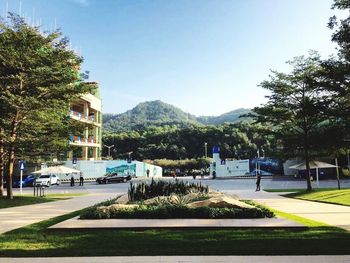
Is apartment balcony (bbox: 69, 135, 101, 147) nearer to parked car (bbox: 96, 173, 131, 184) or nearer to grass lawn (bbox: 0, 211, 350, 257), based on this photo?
parked car (bbox: 96, 173, 131, 184)

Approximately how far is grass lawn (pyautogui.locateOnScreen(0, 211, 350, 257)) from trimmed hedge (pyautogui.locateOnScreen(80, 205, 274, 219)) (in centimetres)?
183

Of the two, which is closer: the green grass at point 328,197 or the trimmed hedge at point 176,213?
the trimmed hedge at point 176,213

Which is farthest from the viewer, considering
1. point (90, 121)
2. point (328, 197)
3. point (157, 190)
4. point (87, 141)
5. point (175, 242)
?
point (87, 141)

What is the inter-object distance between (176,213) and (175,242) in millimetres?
3573

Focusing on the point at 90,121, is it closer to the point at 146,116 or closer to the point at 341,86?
the point at 341,86

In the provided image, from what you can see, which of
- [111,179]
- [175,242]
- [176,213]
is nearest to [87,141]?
[111,179]

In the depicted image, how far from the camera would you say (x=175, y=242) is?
843 cm

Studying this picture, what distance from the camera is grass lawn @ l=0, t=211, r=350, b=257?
24.9 feet

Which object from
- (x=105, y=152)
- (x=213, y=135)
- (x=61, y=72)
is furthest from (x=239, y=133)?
(x=61, y=72)

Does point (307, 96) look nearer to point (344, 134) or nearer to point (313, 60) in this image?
point (313, 60)

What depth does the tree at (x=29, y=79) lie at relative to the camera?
68.8 feet

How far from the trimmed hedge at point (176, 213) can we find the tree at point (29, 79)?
11.2 metres

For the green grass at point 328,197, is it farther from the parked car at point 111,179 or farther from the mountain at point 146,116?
the mountain at point 146,116

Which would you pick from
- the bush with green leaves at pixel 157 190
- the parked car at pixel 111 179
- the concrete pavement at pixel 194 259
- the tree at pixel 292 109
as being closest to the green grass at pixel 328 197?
the tree at pixel 292 109
